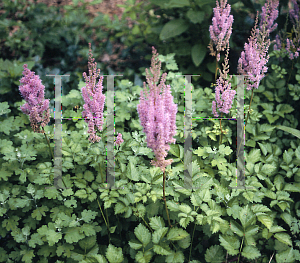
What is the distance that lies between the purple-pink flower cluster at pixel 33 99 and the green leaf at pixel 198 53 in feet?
6.92

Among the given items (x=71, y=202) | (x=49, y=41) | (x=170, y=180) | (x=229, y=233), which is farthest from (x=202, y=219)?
(x=49, y=41)

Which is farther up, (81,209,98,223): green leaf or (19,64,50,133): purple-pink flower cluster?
(19,64,50,133): purple-pink flower cluster

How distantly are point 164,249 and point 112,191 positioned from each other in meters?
0.53

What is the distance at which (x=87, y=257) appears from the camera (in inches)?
70.7

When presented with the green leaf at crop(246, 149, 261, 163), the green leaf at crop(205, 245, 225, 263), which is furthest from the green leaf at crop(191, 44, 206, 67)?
the green leaf at crop(205, 245, 225, 263)

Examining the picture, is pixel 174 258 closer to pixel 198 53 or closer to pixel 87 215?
pixel 87 215

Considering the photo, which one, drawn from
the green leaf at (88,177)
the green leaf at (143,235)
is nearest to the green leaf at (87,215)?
the green leaf at (88,177)

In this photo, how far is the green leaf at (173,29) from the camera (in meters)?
3.48

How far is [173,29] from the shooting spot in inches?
138

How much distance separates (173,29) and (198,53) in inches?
17.7

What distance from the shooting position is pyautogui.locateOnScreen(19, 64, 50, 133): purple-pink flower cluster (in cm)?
190

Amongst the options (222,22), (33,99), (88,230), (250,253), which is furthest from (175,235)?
(222,22)

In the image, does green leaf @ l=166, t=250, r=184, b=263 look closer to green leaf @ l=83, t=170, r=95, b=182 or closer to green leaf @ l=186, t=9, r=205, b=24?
green leaf @ l=83, t=170, r=95, b=182

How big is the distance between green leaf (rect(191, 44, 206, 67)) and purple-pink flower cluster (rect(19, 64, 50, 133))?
2109 mm
